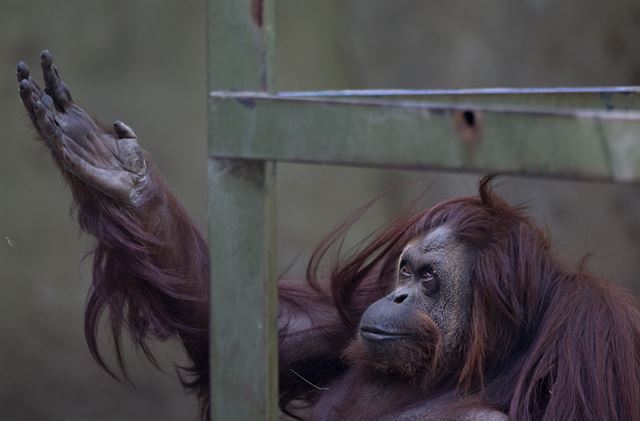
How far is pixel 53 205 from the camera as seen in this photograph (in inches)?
216

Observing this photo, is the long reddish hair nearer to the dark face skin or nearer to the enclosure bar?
the dark face skin

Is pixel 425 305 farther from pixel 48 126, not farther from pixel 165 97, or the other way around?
pixel 165 97

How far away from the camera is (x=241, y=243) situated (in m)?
1.77

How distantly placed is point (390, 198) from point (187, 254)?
277 cm

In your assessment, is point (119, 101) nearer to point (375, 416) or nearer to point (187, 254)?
point (187, 254)

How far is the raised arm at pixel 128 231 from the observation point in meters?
2.62

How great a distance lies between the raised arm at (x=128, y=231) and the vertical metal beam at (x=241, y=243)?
2.76 ft

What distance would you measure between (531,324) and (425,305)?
0.87 feet

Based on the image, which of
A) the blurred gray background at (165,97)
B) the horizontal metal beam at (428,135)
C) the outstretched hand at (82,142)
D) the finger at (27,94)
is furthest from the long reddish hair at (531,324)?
the blurred gray background at (165,97)

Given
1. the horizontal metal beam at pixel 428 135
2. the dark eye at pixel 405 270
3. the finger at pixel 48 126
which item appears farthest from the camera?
the dark eye at pixel 405 270

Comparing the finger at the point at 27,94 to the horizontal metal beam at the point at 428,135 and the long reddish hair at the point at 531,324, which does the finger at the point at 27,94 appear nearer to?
the horizontal metal beam at the point at 428,135

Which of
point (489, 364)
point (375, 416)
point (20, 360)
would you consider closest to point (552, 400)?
point (489, 364)

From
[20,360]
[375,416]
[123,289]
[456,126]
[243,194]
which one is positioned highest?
[456,126]

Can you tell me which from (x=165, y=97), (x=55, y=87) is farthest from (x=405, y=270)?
(x=165, y=97)
